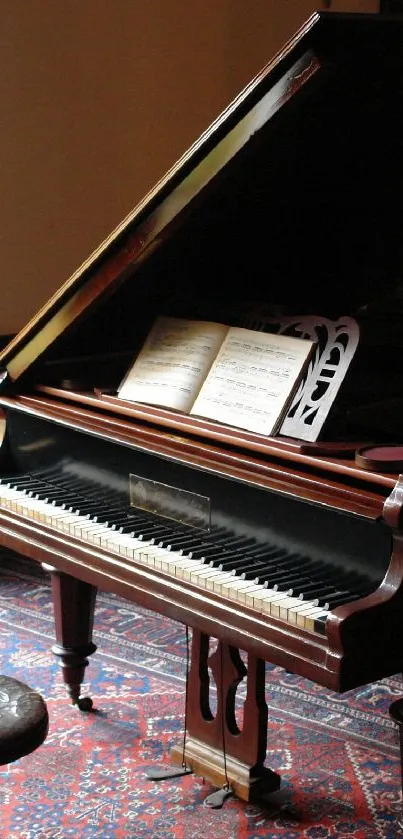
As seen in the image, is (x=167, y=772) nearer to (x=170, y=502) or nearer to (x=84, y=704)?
(x=84, y=704)

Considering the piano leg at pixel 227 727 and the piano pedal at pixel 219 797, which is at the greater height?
the piano leg at pixel 227 727

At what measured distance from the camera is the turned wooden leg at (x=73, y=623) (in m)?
3.51

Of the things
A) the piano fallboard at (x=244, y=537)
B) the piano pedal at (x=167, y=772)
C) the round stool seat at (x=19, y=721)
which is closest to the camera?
the round stool seat at (x=19, y=721)

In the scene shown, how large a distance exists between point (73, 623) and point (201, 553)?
99cm

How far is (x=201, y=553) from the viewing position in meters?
2.72

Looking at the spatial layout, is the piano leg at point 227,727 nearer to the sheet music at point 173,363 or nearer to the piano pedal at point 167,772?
the piano pedal at point 167,772

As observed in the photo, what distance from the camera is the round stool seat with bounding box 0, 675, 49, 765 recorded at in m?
2.10

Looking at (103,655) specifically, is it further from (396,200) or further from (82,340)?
(396,200)

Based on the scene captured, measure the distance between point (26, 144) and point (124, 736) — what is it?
103 inches

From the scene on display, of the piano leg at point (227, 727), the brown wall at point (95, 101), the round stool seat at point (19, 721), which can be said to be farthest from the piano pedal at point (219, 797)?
the brown wall at point (95, 101)

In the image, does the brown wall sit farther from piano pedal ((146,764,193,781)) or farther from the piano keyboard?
piano pedal ((146,764,193,781))

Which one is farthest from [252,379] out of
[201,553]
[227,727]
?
[227,727]

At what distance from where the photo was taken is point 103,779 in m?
3.26

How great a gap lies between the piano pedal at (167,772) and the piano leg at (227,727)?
3 cm
